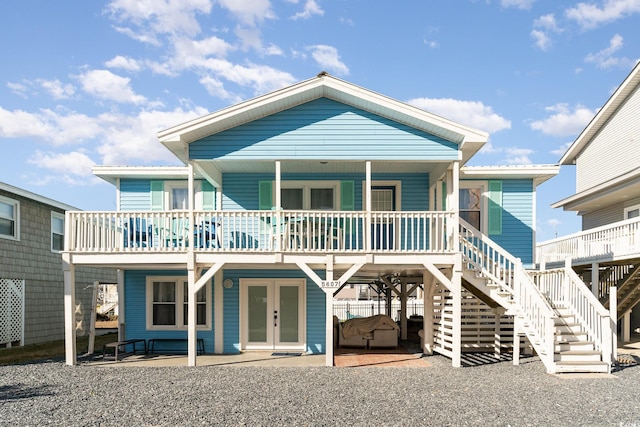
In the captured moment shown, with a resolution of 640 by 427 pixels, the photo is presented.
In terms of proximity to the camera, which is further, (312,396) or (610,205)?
(610,205)

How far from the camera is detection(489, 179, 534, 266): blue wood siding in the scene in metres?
15.4

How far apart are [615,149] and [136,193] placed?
1767cm

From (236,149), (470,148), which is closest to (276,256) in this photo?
(236,149)

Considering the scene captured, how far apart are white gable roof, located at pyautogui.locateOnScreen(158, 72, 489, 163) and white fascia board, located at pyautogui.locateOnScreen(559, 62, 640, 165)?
10052 mm

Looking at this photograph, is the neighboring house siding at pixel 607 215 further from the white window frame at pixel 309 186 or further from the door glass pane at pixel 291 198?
the door glass pane at pixel 291 198

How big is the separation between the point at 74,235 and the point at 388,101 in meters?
8.07

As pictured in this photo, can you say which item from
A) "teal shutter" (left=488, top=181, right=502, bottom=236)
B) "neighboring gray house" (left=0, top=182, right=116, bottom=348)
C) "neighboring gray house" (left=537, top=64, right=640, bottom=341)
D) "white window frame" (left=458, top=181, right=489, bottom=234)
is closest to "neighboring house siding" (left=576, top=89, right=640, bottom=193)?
"neighboring gray house" (left=537, top=64, right=640, bottom=341)

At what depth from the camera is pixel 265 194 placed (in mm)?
14859

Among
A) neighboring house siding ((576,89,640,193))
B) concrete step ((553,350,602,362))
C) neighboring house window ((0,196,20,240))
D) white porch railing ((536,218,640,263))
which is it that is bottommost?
concrete step ((553,350,602,362))

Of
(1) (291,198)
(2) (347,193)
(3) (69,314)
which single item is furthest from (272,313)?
(3) (69,314)

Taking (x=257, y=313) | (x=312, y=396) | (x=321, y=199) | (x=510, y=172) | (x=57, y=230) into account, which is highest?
(x=510, y=172)

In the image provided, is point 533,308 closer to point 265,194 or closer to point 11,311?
point 265,194

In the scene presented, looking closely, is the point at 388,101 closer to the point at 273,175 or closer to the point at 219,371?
the point at 273,175

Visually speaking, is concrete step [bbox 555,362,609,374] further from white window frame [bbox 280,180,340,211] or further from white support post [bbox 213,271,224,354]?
white support post [bbox 213,271,224,354]
